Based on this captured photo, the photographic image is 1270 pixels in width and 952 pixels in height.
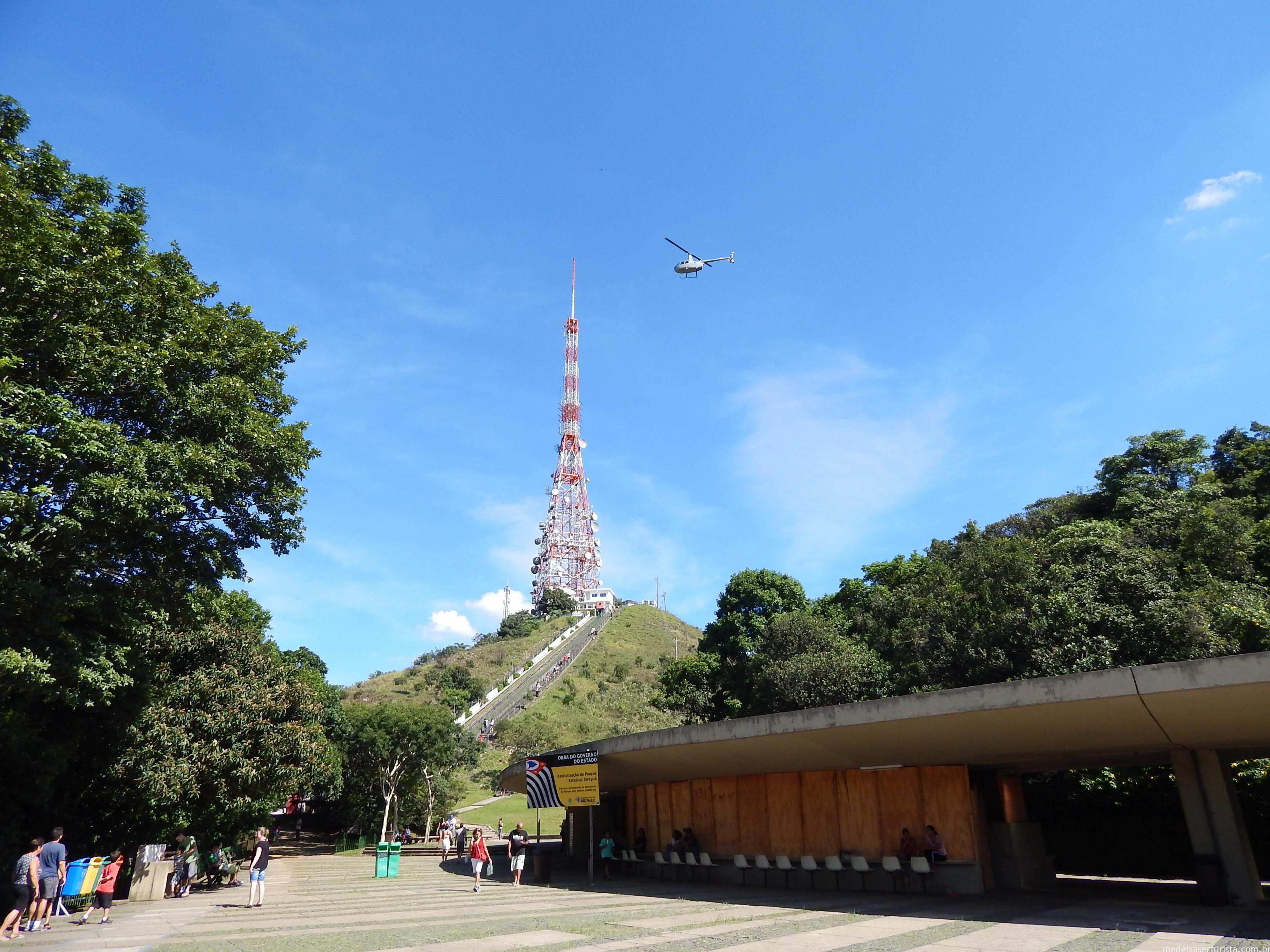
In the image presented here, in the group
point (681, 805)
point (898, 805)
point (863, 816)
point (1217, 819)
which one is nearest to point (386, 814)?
point (681, 805)

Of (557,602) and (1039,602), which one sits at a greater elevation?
(557,602)

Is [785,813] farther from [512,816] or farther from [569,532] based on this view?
[569,532]

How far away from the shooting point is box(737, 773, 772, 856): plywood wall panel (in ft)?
58.2

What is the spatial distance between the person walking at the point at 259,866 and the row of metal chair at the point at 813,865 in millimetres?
9475

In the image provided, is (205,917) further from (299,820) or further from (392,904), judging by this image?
(299,820)

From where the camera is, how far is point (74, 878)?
1339cm

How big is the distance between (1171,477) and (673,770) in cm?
3978

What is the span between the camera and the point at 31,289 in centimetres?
1067

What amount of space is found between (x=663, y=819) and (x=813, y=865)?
5050 millimetres

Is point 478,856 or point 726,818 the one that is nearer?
point 478,856

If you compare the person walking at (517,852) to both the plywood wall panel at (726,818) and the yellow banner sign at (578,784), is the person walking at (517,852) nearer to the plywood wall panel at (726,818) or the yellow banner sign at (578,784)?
the yellow banner sign at (578,784)

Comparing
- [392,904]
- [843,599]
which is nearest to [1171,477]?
[843,599]

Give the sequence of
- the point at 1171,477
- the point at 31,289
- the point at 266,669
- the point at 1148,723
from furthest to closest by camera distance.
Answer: the point at 1171,477
the point at 266,669
the point at 1148,723
the point at 31,289

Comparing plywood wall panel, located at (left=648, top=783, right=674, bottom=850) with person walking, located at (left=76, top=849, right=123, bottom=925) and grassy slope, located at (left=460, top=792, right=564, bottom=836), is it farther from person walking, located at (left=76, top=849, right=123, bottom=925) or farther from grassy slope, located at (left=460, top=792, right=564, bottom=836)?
grassy slope, located at (left=460, top=792, right=564, bottom=836)
